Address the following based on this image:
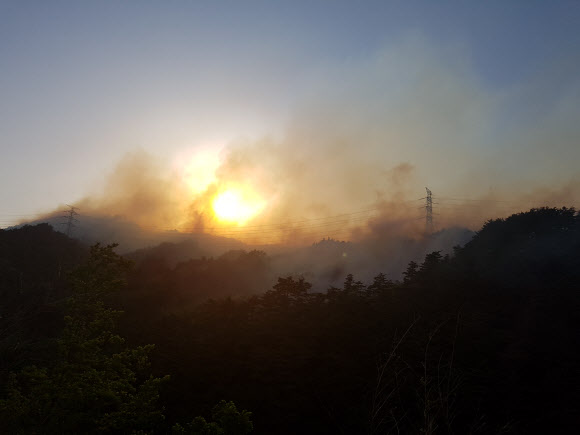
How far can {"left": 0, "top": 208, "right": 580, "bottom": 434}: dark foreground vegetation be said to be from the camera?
10523 mm

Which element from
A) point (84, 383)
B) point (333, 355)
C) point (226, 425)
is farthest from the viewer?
point (333, 355)

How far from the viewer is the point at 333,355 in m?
23.1

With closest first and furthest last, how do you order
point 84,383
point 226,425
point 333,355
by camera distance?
point 226,425, point 84,383, point 333,355

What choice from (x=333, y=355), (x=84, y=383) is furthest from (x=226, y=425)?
(x=333, y=355)

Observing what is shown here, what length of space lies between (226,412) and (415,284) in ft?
89.6

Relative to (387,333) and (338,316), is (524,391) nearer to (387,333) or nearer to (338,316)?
(387,333)

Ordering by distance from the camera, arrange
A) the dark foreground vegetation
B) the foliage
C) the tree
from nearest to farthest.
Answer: the foliage < the tree < the dark foreground vegetation

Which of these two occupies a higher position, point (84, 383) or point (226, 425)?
point (84, 383)

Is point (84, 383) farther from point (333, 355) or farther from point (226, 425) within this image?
point (333, 355)

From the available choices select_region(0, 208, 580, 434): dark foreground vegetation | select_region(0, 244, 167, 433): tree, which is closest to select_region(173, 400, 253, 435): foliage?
select_region(0, 208, 580, 434): dark foreground vegetation

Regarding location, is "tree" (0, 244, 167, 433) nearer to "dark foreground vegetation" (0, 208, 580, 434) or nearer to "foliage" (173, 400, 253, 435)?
"dark foreground vegetation" (0, 208, 580, 434)

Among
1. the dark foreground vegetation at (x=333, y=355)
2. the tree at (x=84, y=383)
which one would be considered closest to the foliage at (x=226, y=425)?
the dark foreground vegetation at (x=333, y=355)

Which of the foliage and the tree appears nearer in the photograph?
the foliage

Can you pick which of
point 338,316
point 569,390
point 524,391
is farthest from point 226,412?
point 338,316
